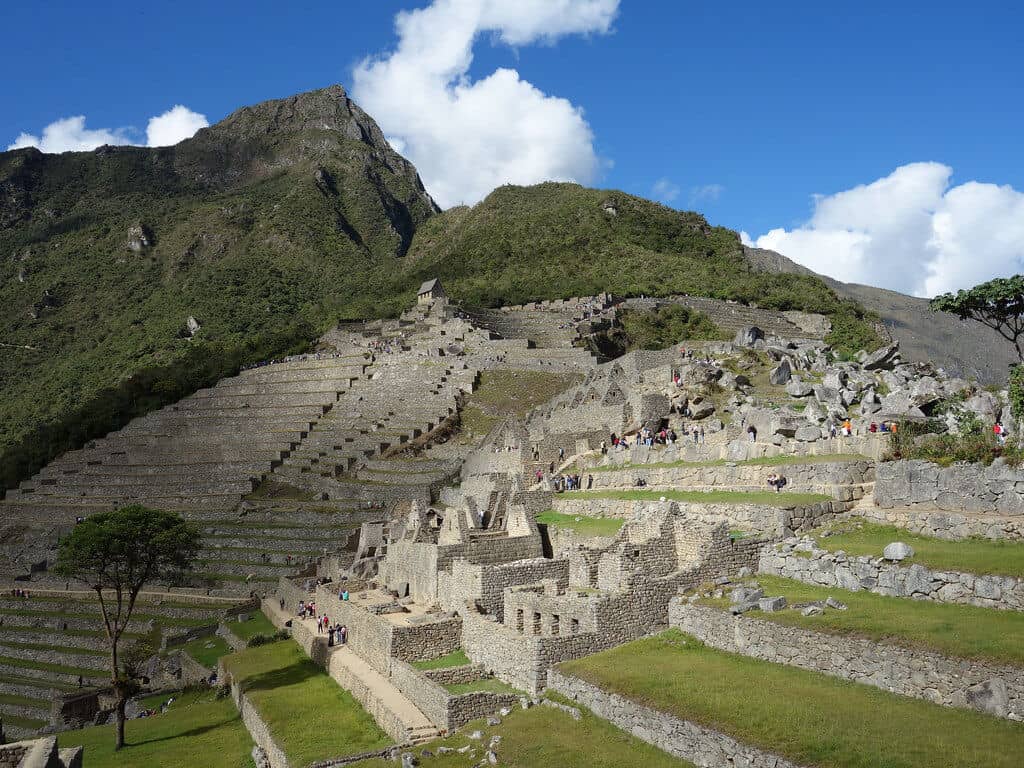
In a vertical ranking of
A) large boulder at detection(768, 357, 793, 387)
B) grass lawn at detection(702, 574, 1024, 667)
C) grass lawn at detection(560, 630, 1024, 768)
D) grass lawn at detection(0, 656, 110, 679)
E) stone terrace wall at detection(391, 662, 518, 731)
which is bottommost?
grass lawn at detection(0, 656, 110, 679)

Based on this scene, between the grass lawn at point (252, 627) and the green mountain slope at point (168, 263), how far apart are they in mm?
42052

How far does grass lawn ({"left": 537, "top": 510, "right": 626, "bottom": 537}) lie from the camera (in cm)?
1931

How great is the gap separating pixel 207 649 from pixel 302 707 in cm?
1184

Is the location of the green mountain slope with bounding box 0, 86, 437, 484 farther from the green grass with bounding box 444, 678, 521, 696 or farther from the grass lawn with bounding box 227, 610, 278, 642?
the green grass with bounding box 444, 678, 521, 696

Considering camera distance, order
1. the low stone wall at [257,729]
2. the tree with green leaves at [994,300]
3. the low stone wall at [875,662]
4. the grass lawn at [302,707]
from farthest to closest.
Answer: the tree with green leaves at [994,300], the low stone wall at [257,729], the grass lawn at [302,707], the low stone wall at [875,662]

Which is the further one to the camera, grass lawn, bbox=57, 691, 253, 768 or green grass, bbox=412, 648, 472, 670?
grass lawn, bbox=57, 691, 253, 768

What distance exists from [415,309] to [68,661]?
51976mm

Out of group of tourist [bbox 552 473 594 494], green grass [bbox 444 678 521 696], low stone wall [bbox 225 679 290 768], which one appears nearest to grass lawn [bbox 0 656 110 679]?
low stone wall [bbox 225 679 290 768]

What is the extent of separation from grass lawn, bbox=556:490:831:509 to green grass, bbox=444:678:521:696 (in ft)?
17.9

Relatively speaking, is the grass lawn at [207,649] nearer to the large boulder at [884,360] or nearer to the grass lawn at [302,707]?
the grass lawn at [302,707]

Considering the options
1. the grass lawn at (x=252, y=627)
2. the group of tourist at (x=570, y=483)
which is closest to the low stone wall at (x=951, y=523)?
the group of tourist at (x=570, y=483)

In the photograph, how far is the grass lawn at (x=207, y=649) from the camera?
88.6 ft

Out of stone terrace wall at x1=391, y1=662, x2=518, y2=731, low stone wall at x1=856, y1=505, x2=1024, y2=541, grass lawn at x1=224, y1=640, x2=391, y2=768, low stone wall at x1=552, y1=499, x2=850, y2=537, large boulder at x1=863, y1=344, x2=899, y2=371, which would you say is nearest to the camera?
low stone wall at x1=856, y1=505, x2=1024, y2=541

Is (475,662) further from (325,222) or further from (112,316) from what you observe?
(325,222)
